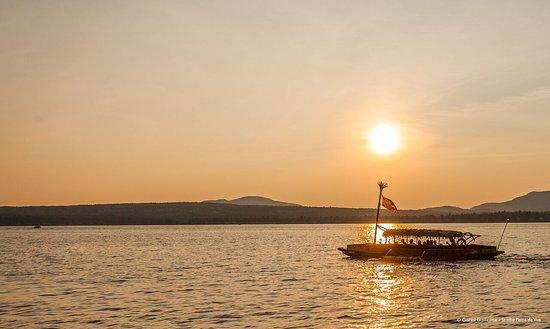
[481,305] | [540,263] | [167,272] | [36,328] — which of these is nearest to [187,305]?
[36,328]

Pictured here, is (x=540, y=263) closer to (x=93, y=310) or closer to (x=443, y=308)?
(x=443, y=308)

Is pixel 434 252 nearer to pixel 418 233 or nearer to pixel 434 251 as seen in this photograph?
pixel 434 251

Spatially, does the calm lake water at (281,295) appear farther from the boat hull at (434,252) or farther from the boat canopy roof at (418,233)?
the boat canopy roof at (418,233)

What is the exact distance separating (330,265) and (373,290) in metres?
29.5

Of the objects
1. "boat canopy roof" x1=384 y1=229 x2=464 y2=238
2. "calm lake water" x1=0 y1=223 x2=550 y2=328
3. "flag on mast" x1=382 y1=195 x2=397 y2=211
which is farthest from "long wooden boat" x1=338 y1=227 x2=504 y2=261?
"flag on mast" x1=382 y1=195 x2=397 y2=211

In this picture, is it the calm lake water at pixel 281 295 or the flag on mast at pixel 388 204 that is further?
the flag on mast at pixel 388 204

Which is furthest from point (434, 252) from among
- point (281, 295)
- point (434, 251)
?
point (281, 295)

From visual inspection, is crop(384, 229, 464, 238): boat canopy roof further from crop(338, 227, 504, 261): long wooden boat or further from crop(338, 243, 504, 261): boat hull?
crop(338, 243, 504, 261): boat hull

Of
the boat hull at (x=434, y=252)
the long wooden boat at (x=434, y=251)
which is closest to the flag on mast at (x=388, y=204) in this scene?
the long wooden boat at (x=434, y=251)

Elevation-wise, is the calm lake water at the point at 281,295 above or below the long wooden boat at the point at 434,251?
below

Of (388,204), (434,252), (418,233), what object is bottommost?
(434,252)

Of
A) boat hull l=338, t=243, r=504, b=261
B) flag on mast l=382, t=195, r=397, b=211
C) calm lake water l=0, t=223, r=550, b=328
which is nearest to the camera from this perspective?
calm lake water l=0, t=223, r=550, b=328

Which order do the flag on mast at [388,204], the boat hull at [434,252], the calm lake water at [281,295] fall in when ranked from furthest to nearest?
1. the boat hull at [434,252]
2. the flag on mast at [388,204]
3. the calm lake water at [281,295]

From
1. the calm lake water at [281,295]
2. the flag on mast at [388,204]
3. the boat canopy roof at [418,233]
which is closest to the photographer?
the calm lake water at [281,295]
